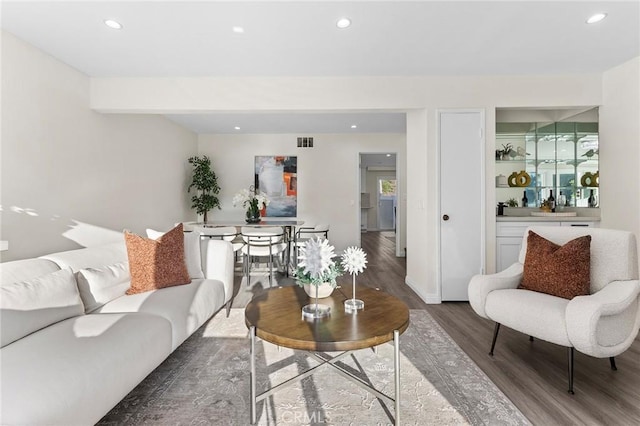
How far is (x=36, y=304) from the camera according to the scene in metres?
1.75

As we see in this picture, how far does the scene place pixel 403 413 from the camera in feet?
5.72

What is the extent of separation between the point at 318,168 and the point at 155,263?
4577 millimetres

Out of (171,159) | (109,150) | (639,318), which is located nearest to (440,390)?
(639,318)

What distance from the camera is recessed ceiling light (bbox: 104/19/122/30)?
256cm

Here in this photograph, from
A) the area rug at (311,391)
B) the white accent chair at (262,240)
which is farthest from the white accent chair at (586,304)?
the white accent chair at (262,240)

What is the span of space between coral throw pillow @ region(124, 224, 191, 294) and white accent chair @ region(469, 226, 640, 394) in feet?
7.83

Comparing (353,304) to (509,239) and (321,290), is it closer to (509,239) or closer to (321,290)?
(321,290)

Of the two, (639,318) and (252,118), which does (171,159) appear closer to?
(252,118)

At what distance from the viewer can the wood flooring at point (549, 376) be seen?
68.3 inches

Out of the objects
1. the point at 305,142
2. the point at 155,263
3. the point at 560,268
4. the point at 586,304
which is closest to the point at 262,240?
the point at 155,263

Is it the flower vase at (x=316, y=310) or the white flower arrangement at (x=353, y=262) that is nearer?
the flower vase at (x=316, y=310)

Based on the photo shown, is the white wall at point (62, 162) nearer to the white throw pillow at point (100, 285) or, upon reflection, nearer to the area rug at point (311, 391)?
the white throw pillow at point (100, 285)

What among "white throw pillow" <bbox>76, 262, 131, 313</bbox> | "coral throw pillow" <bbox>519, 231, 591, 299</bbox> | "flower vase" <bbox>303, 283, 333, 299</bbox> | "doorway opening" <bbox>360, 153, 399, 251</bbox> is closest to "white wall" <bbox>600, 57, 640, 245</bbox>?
"coral throw pillow" <bbox>519, 231, 591, 299</bbox>

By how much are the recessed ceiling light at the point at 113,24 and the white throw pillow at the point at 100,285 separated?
6.38ft
